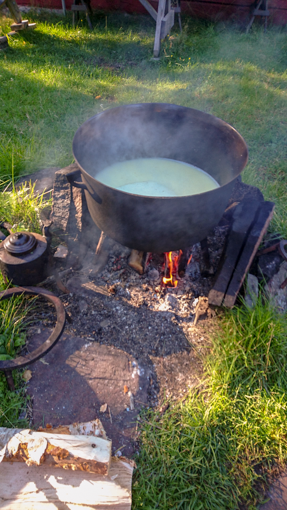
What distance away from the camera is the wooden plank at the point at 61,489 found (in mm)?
1567

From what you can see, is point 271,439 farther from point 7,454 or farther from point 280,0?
point 280,0

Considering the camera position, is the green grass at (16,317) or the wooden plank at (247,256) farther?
the wooden plank at (247,256)

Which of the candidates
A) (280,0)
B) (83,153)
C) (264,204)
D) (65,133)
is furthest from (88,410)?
(280,0)

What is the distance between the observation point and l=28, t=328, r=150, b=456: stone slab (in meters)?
1.95

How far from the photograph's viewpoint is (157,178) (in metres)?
2.76

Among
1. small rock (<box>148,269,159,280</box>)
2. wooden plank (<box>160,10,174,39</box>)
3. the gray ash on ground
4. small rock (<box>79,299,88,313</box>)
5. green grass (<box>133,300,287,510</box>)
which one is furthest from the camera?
wooden plank (<box>160,10,174,39</box>)

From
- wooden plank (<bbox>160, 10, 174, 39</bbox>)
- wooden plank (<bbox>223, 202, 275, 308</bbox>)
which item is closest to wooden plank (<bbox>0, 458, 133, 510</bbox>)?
wooden plank (<bbox>223, 202, 275, 308</bbox>)

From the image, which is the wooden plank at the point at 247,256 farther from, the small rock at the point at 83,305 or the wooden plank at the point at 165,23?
the wooden plank at the point at 165,23

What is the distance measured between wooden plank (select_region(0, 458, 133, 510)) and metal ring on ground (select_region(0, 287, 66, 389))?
0.52 metres

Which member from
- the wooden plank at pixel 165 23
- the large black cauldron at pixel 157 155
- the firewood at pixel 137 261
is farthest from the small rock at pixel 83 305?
the wooden plank at pixel 165 23

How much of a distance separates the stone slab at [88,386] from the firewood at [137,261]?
735 millimetres

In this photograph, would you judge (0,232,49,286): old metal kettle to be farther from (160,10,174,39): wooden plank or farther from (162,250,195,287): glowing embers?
(160,10,174,39): wooden plank

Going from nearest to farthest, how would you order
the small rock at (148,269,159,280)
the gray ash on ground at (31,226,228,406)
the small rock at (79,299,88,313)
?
the gray ash on ground at (31,226,228,406), the small rock at (79,299,88,313), the small rock at (148,269,159,280)

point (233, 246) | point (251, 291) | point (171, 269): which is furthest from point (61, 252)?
point (251, 291)
